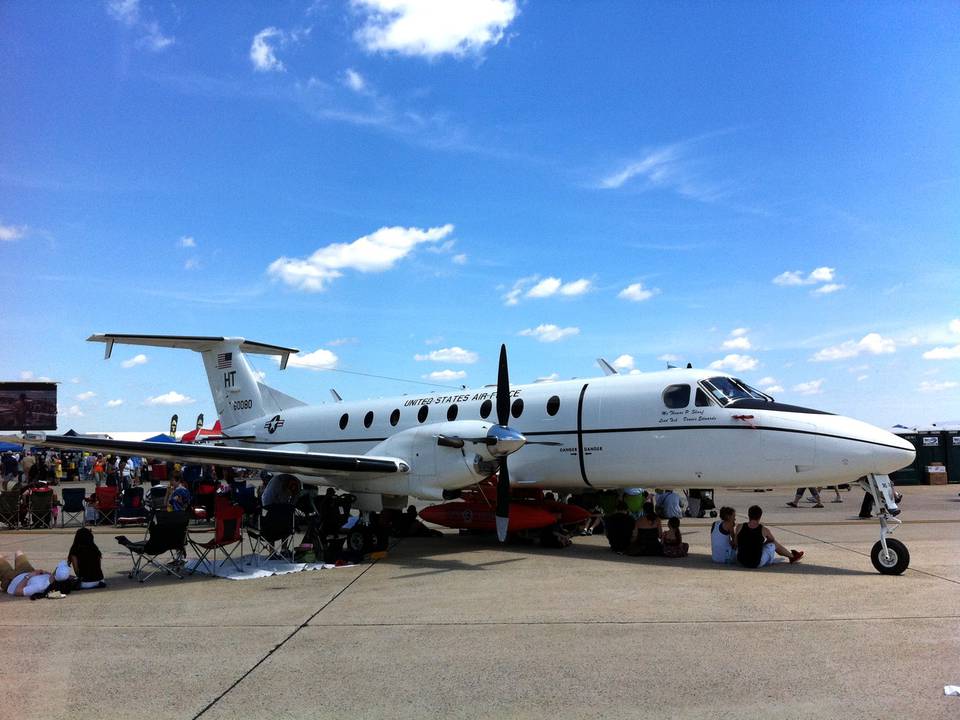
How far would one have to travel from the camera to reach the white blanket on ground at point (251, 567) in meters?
10.7

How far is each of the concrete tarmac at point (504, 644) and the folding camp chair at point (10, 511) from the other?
10.7 metres

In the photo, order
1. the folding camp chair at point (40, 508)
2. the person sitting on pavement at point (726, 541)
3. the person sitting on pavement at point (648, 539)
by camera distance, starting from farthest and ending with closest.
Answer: the folding camp chair at point (40, 508) → the person sitting on pavement at point (648, 539) → the person sitting on pavement at point (726, 541)

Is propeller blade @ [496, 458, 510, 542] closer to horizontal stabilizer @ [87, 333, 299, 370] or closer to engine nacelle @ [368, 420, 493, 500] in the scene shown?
engine nacelle @ [368, 420, 493, 500]

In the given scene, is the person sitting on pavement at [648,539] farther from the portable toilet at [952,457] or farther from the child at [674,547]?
the portable toilet at [952,457]

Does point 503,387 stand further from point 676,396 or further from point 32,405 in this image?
point 32,405

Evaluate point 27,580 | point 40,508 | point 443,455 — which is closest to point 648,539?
point 443,455

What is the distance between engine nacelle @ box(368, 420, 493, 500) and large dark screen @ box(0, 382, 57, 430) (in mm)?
43900

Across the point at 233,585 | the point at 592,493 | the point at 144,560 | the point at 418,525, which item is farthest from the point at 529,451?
the point at 144,560

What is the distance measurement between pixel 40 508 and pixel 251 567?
10352 mm

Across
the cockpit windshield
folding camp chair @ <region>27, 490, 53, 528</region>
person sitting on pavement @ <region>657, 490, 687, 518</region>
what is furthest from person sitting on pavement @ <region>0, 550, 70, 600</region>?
person sitting on pavement @ <region>657, 490, 687, 518</region>

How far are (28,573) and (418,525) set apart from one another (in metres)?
8.08

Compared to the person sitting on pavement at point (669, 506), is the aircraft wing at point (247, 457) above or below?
above

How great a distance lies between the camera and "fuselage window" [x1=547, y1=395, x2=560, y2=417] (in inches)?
527

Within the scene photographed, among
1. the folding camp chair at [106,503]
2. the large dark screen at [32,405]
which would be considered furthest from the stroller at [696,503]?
the large dark screen at [32,405]
